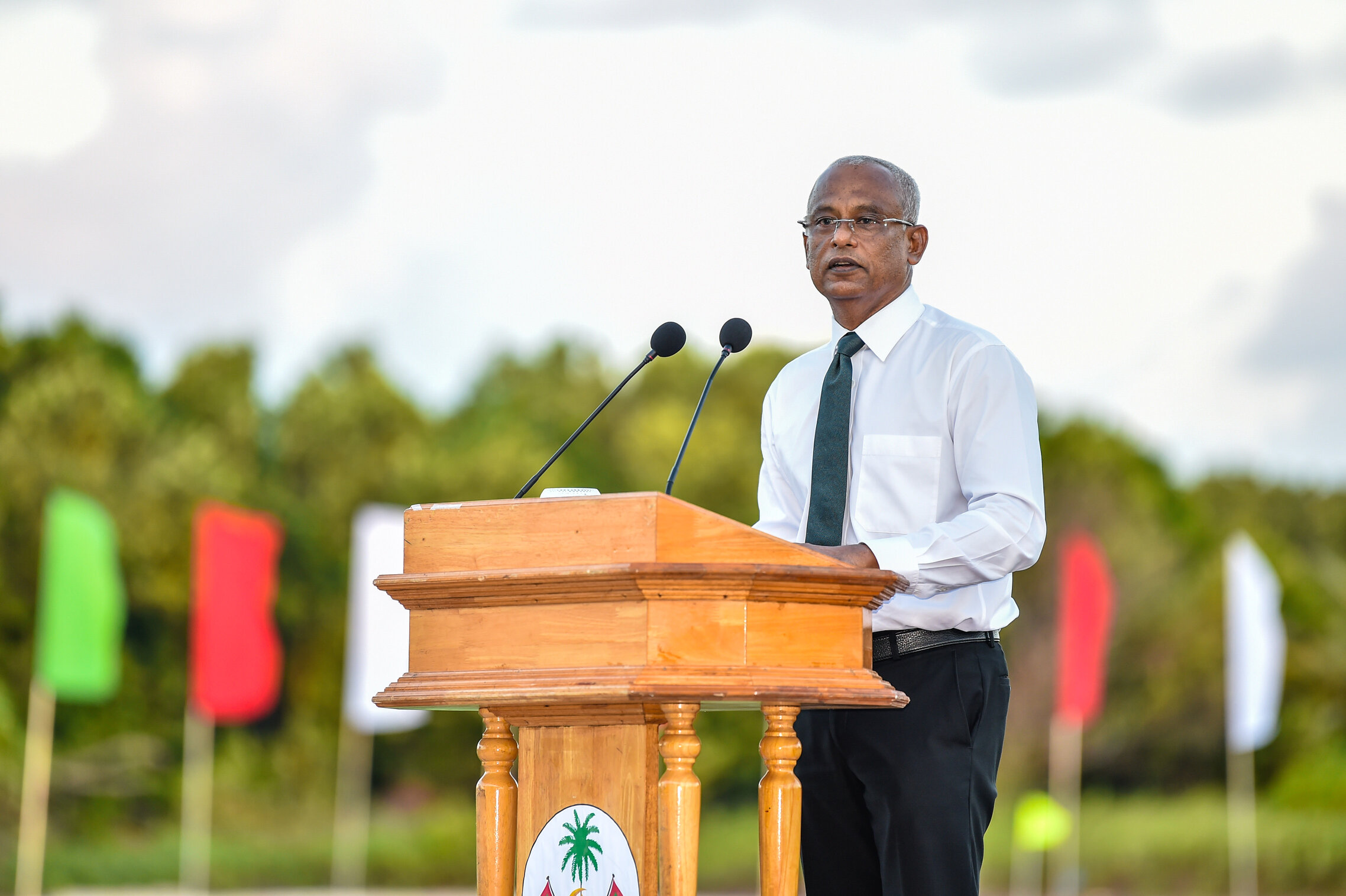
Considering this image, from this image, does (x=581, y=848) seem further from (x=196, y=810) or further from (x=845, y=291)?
(x=196, y=810)

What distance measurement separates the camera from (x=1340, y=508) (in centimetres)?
2814

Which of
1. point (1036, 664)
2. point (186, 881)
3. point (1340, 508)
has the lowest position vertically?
point (186, 881)

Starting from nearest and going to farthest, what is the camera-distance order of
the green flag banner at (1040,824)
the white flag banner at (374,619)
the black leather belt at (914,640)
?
1. the black leather belt at (914,640)
2. the white flag banner at (374,619)
3. the green flag banner at (1040,824)

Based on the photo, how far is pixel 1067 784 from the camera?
20.2 m

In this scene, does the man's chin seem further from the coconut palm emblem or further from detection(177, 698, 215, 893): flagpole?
detection(177, 698, 215, 893): flagpole

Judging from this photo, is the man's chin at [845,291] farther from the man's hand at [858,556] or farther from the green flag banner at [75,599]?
the green flag banner at [75,599]

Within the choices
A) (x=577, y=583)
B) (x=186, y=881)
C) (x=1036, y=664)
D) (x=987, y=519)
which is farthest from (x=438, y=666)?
(x=1036, y=664)

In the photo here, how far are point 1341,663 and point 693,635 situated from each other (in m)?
22.8

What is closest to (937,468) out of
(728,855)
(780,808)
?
(780,808)

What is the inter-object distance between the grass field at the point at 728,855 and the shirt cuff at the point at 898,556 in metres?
15.6

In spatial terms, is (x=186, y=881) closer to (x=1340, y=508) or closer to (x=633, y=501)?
(x=633, y=501)

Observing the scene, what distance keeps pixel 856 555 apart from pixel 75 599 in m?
11.4

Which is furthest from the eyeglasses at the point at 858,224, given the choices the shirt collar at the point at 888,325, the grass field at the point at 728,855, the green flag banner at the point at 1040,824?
the grass field at the point at 728,855

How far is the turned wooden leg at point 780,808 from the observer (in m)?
2.30
